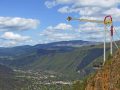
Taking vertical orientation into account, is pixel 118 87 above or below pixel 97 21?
below

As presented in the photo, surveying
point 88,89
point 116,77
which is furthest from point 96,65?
point 116,77

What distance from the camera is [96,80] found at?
381 feet

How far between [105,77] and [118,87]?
1298cm

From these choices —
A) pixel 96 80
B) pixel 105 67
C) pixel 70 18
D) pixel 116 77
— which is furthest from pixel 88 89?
pixel 70 18

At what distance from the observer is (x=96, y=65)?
Result: 5384 inches

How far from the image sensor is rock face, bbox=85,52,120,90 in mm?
98312

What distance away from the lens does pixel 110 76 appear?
103 m

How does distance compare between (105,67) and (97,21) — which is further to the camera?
(97,21)

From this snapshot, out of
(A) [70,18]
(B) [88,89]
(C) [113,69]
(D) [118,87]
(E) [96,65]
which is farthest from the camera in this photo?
(A) [70,18]

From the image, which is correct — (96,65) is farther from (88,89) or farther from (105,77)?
(105,77)

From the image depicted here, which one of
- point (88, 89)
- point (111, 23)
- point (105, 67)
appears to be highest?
point (111, 23)

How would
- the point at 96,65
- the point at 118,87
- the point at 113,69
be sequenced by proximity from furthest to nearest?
the point at 96,65
the point at 113,69
the point at 118,87

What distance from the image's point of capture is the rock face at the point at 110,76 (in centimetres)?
9831

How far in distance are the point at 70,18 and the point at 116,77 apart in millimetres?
64417
